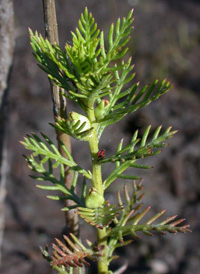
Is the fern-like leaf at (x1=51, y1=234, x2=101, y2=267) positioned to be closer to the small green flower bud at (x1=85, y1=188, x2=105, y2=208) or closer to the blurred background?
the small green flower bud at (x1=85, y1=188, x2=105, y2=208)

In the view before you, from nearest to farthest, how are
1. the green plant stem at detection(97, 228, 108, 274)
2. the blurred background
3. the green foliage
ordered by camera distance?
the green foliage < the green plant stem at detection(97, 228, 108, 274) < the blurred background

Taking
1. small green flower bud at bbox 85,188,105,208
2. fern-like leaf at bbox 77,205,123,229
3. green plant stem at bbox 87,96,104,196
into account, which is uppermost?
green plant stem at bbox 87,96,104,196

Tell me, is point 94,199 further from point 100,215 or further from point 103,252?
point 103,252

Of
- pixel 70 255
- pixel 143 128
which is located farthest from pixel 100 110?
pixel 143 128

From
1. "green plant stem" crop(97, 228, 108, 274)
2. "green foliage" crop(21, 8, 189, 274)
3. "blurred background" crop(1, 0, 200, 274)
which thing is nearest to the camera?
"green foliage" crop(21, 8, 189, 274)

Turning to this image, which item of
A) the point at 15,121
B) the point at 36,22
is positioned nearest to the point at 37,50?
the point at 15,121

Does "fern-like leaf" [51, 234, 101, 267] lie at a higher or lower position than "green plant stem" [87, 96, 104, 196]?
lower

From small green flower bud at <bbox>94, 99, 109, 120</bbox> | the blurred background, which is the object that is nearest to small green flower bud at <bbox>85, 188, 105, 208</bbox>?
small green flower bud at <bbox>94, 99, 109, 120</bbox>

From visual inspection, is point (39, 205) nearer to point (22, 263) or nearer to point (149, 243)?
point (22, 263)

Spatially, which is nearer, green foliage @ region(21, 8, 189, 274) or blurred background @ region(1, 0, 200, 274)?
green foliage @ region(21, 8, 189, 274)
